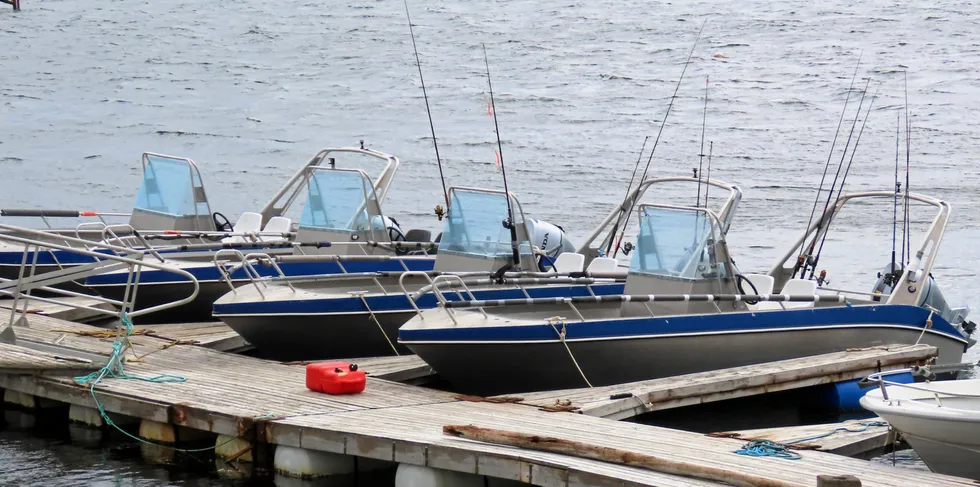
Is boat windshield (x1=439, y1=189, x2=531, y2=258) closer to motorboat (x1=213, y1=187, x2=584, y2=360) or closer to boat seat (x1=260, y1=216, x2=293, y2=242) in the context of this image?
motorboat (x1=213, y1=187, x2=584, y2=360)

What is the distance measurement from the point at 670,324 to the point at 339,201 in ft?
18.7

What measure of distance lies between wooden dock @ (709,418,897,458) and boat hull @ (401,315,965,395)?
2.03 metres

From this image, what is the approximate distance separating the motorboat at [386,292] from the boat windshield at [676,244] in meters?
0.77

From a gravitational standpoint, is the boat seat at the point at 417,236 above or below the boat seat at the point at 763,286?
above

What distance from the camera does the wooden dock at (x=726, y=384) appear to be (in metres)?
11.4

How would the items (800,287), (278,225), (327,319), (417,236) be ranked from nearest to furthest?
(327,319), (800,287), (417,236), (278,225)

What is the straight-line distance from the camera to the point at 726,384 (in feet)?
40.3

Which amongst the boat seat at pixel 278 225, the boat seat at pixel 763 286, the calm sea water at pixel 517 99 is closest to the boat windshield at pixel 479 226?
the boat seat at pixel 763 286

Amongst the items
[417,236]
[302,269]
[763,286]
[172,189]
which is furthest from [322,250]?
[763,286]

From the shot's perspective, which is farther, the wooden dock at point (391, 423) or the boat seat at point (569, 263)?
the boat seat at point (569, 263)

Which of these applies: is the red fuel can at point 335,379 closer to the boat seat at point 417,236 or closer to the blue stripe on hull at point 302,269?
the blue stripe on hull at point 302,269

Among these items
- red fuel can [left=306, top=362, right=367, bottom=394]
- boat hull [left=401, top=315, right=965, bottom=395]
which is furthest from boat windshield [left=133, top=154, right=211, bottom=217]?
red fuel can [left=306, top=362, right=367, bottom=394]

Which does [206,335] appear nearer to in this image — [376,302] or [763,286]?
[376,302]

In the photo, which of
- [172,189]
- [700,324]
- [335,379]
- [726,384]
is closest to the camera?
[335,379]
